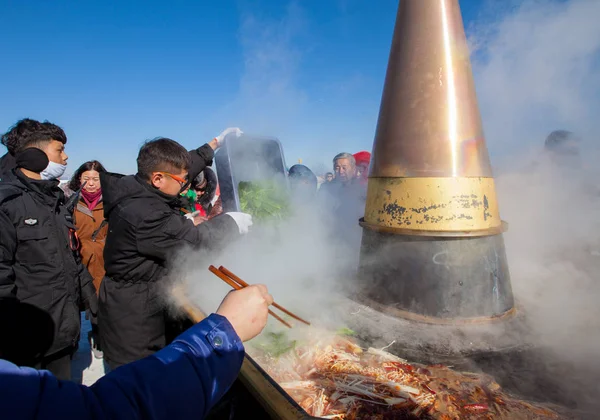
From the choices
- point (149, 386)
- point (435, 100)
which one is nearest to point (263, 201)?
point (435, 100)

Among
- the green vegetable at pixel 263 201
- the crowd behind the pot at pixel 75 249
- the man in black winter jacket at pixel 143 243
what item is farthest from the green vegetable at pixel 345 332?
the green vegetable at pixel 263 201

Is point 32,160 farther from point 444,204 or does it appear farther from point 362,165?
point 362,165

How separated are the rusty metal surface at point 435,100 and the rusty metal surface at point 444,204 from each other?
3.6 inches

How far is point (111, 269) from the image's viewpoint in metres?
2.50

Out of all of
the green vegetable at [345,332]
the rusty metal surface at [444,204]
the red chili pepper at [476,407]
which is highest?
the rusty metal surface at [444,204]

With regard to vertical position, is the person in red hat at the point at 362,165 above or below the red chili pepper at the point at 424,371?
above

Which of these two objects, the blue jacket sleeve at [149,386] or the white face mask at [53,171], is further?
the white face mask at [53,171]

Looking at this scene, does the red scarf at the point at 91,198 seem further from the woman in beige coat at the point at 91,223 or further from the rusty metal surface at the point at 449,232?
the rusty metal surface at the point at 449,232

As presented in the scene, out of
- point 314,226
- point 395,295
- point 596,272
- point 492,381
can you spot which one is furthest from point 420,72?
point 596,272

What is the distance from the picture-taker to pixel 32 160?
2512mm

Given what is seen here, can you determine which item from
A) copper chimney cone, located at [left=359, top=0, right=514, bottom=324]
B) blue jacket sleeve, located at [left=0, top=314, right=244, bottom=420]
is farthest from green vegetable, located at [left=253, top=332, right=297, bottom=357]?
blue jacket sleeve, located at [left=0, top=314, right=244, bottom=420]

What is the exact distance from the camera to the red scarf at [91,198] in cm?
411

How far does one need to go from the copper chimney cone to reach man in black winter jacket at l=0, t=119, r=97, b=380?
297 centimetres

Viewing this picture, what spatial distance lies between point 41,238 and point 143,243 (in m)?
0.82
